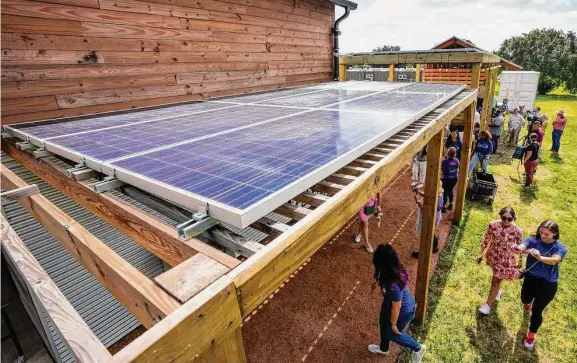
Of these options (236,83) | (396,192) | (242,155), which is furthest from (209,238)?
(396,192)

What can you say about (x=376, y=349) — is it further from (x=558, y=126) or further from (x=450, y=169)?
(x=558, y=126)

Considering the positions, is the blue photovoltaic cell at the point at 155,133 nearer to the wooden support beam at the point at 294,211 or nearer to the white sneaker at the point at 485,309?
the wooden support beam at the point at 294,211

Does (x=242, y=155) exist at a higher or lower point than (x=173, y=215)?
higher

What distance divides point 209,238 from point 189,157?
915 millimetres

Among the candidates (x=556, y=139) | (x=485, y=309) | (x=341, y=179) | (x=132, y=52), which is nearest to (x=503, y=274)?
(x=485, y=309)

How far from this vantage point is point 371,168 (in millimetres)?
2660

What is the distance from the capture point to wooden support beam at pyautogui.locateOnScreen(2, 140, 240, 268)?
1653mm

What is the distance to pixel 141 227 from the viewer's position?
6.41 ft

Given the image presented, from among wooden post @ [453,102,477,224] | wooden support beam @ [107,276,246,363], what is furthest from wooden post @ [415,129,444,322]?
wooden support beam @ [107,276,246,363]

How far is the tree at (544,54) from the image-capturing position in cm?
3644

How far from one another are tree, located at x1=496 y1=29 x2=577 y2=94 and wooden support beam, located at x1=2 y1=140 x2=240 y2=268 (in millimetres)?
48500

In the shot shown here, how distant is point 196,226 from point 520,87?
83.3ft

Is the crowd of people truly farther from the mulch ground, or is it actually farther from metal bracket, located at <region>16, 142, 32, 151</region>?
metal bracket, located at <region>16, 142, 32, 151</region>

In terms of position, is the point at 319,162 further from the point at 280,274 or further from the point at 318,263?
the point at 318,263
